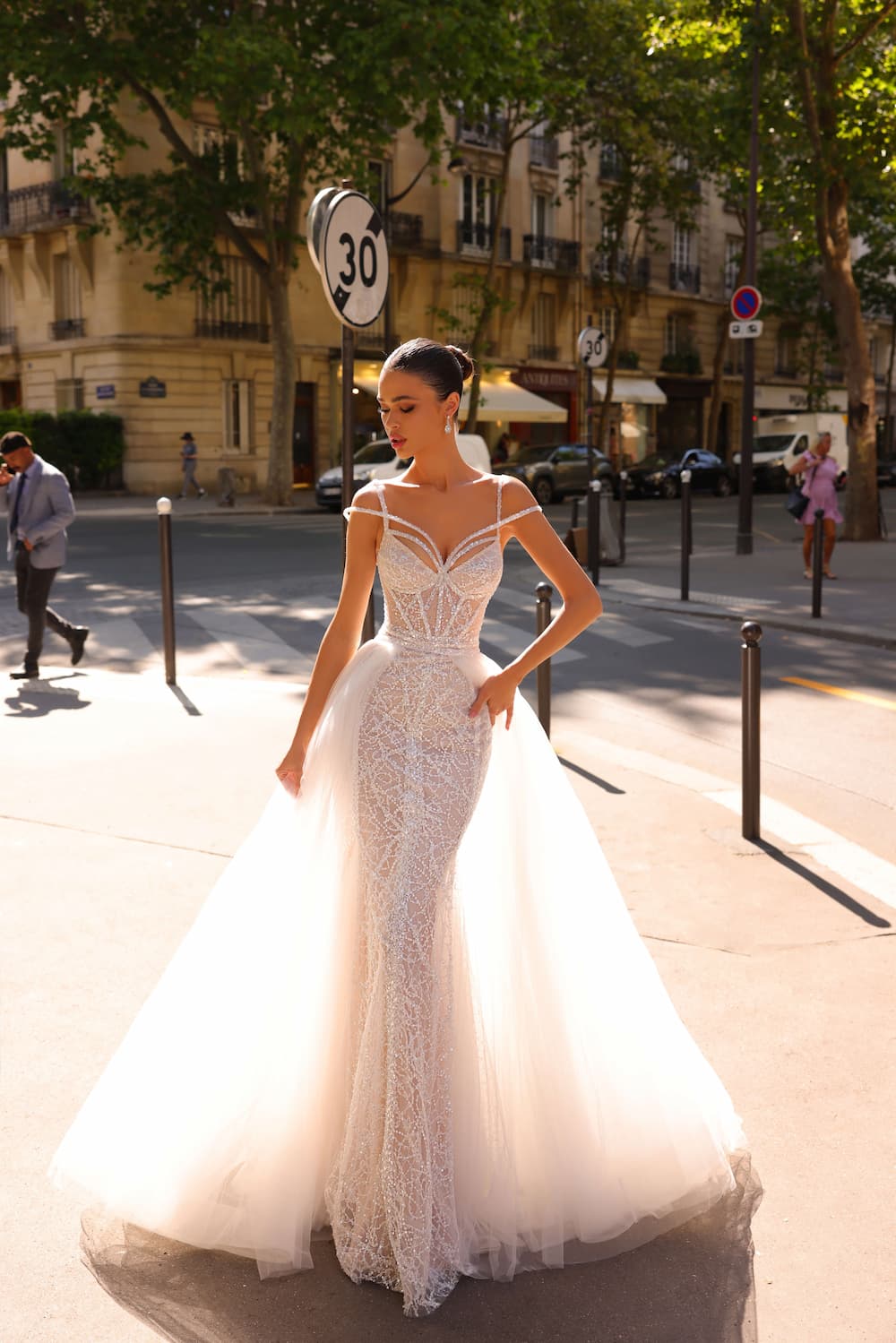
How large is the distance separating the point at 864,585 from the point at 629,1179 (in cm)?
1221

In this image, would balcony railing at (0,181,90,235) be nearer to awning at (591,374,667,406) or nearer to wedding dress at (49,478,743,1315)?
awning at (591,374,667,406)

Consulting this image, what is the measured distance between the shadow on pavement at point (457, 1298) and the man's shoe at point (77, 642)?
7.28 meters

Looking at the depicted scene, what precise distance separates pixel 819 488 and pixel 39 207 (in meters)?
27.7

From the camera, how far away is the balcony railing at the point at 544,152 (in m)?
44.2

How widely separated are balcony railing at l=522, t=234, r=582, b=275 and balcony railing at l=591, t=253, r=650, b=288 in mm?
950

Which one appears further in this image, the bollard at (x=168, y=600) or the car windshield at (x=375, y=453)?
the car windshield at (x=375, y=453)

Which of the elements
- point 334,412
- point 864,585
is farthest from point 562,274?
point 864,585

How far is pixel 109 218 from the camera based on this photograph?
1359 inches

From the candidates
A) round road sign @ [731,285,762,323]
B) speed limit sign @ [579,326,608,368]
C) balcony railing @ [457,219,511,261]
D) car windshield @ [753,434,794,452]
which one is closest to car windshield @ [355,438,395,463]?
round road sign @ [731,285,762,323]

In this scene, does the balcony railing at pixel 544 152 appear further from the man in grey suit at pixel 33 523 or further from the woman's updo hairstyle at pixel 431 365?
the woman's updo hairstyle at pixel 431 365

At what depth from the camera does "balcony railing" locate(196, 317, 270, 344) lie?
36.1m

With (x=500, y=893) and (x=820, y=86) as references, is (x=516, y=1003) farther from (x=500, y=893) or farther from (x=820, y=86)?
(x=820, y=86)

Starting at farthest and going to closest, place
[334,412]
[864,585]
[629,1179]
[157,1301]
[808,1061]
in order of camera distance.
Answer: [334,412]
[864,585]
[808,1061]
[629,1179]
[157,1301]

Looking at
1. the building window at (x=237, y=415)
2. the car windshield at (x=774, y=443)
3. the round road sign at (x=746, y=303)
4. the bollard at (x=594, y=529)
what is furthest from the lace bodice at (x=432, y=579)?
the car windshield at (x=774, y=443)
